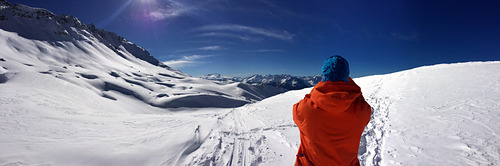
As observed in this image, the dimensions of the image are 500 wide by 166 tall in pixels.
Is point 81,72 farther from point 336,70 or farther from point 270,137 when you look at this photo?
point 336,70

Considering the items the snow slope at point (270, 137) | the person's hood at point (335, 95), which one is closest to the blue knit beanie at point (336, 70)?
the person's hood at point (335, 95)

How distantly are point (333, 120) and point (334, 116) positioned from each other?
40mm

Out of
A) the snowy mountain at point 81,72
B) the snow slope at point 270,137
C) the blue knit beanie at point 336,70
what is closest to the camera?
the blue knit beanie at point 336,70

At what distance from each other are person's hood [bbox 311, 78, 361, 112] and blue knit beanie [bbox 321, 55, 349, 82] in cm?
11

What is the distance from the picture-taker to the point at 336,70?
1785 millimetres

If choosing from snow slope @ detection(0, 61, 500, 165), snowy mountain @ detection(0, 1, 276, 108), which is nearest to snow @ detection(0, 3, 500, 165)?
snow slope @ detection(0, 61, 500, 165)

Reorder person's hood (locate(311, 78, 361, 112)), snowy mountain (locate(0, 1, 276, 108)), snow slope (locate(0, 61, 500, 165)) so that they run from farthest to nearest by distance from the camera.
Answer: snowy mountain (locate(0, 1, 276, 108)), snow slope (locate(0, 61, 500, 165)), person's hood (locate(311, 78, 361, 112))

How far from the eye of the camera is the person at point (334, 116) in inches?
64.4

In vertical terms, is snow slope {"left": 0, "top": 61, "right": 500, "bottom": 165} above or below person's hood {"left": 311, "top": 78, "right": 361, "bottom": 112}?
below

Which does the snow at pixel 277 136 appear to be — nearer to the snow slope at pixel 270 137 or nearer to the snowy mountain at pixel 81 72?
the snow slope at pixel 270 137

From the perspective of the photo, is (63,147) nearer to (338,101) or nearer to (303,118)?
(303,118)

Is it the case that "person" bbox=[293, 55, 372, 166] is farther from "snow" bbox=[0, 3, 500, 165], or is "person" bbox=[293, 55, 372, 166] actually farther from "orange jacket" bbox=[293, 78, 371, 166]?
"snow" bbox=[0, 3, 500, 165]

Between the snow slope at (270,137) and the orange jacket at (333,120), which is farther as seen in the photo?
the snow slope at (270,137)

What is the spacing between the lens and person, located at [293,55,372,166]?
1.63 m
